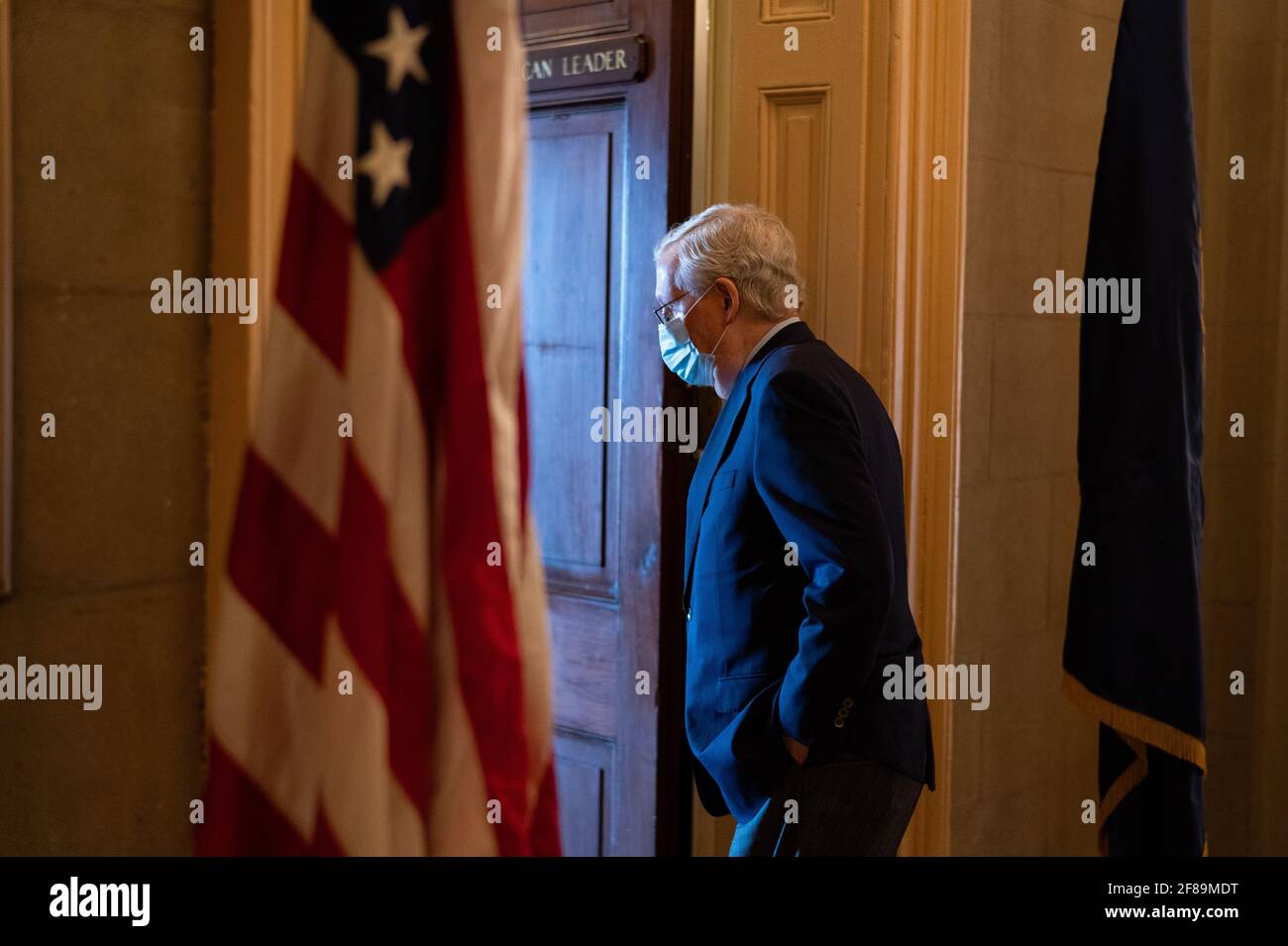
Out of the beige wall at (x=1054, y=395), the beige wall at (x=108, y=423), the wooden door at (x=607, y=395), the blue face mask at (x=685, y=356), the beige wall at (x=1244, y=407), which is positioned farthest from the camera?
the beige wall at (x=1244, y=407)

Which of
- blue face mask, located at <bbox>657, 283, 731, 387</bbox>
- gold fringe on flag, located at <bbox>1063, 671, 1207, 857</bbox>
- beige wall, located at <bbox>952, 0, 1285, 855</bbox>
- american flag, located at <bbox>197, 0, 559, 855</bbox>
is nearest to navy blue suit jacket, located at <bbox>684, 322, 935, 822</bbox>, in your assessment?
blue face mask, located at <bbox>657, 283, 731, 387</bbox>

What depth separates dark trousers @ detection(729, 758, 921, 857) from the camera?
2.05m

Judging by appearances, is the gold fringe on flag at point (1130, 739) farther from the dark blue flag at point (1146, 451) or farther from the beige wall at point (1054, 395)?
the beige wall at point (1054, 395)

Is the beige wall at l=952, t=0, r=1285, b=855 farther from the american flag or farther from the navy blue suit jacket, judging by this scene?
the american flag

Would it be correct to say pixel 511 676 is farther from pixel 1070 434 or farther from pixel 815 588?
pixel 1070 434

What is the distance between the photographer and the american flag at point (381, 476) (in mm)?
1110

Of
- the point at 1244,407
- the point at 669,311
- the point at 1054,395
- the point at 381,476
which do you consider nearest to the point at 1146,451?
the point at 669,311

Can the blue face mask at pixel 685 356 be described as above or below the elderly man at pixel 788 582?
above

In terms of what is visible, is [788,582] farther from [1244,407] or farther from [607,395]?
[1244,407]

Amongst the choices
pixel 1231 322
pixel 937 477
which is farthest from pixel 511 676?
pixel 1231 322

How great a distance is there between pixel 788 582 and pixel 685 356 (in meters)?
0.53

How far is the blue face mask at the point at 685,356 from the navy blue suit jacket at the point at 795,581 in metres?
0.16

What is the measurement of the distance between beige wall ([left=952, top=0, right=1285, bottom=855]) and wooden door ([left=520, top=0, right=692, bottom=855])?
29.3 inches

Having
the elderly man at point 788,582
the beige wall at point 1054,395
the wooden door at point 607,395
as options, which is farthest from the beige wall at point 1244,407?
the elderly man at point 788,582
